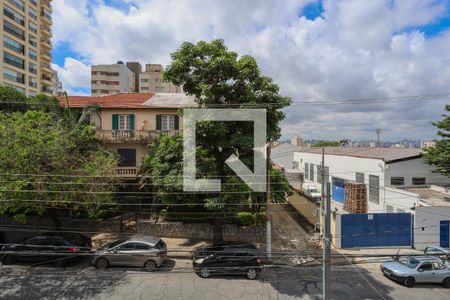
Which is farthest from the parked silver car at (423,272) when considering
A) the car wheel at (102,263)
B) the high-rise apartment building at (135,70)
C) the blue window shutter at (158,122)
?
the high-rise apartment building at (135,70)

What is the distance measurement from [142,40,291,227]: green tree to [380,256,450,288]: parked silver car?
7.77m

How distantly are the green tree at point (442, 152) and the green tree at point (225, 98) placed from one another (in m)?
→ 13.3

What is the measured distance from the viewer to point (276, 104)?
13.7m

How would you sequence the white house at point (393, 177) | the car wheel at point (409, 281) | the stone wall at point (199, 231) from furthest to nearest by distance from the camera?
the white house at point (393, 177) < the stone wall at point (199, 231) < the car wheel at point (409, 281)

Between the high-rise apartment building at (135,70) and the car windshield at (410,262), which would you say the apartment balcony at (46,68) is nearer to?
the high-rise apartment building at (135,70)

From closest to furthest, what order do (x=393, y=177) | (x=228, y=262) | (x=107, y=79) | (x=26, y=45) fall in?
(x=228, y=262) → (x=393, y=177) → (x=26, y=45) → (x=107, y=79)

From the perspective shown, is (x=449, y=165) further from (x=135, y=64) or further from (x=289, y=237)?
(x=135, y=64)

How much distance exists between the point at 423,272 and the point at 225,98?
40.7 ft

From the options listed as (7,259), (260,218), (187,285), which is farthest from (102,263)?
(260,218)

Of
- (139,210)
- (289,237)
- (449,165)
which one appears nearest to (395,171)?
(449,165)

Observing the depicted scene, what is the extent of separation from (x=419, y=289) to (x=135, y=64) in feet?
256

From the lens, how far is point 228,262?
14336 millimetres

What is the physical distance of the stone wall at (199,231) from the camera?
61.6ft

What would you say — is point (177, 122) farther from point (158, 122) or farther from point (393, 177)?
point (393, 177)
